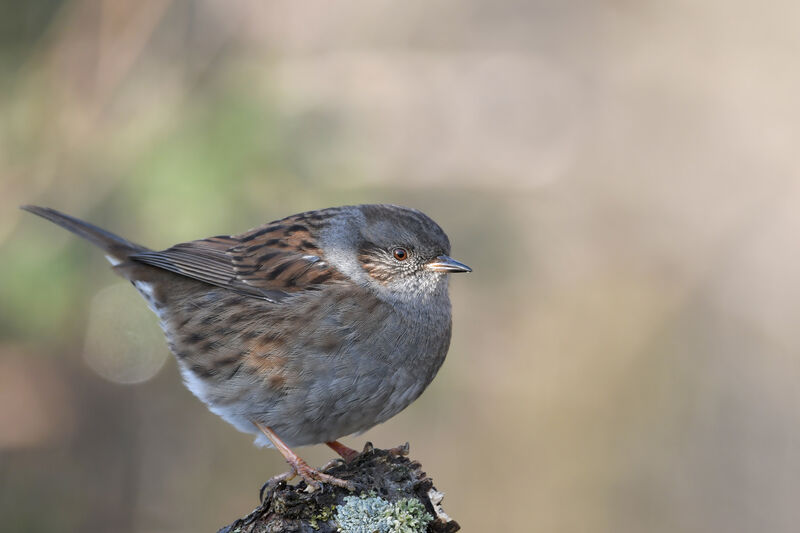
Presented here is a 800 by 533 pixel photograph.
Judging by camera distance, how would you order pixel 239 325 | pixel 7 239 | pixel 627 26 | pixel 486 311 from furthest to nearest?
pixel 627 26, pixel 486 311, pixel 7 239, pixel 239 325

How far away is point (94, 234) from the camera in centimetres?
427

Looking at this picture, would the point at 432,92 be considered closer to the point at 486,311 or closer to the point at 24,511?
the point at 486,311

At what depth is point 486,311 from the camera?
684cm

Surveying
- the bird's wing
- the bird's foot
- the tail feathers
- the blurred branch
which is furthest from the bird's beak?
the tail feathers

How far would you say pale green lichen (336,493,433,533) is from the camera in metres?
2.68

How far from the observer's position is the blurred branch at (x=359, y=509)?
268 cm

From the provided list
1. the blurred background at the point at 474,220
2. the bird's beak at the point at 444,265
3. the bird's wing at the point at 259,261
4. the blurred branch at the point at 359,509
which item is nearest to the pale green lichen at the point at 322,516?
the blurred branch at the point at 359,509

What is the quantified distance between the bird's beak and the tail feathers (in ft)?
4.91

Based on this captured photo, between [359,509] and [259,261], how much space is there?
160 centimetres

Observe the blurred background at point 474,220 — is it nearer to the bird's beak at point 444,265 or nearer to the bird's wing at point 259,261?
the bird's wing at point 259,261

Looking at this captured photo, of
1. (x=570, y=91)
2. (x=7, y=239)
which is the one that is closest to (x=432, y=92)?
(x=570, y=91)

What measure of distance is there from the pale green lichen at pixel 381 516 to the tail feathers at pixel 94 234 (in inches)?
83.4

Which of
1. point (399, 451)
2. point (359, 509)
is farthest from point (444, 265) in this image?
point (359, 509)

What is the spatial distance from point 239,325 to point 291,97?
192cm
